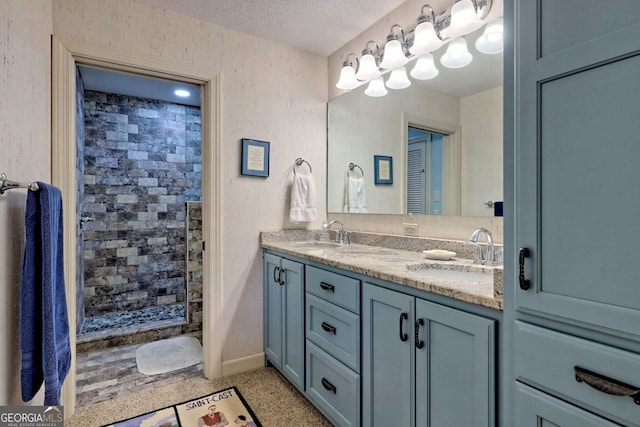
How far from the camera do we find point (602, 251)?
2.33 ft

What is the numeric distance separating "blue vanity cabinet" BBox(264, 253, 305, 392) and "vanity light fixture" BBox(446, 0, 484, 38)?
4.93ft

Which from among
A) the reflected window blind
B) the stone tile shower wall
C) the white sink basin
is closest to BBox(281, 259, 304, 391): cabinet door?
the white sink basin

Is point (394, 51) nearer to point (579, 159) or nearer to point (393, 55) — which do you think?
point (393, 55)

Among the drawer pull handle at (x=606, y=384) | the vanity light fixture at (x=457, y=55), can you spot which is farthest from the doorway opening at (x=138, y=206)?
the drawer pull handle at (x=606, y=384)

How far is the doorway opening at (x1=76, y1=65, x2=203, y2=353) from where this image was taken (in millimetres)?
3086

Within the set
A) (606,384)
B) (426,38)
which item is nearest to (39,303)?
(606,384)

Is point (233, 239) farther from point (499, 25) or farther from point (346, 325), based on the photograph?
point (499, 25)

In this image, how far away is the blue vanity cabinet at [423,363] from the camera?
0.96 m

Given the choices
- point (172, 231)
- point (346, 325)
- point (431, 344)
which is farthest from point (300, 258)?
point (172, 231)

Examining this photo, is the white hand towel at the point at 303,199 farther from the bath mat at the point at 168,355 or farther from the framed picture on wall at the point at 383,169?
the bath mat at the point at 168,355

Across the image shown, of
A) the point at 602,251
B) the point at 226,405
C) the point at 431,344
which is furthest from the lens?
the point at 226,405

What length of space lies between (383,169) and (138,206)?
108 inches

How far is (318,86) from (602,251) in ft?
7.55

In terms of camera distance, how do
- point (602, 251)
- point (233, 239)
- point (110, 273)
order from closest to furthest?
point (602, 251) → point (233, 239) → point (110, 273)
